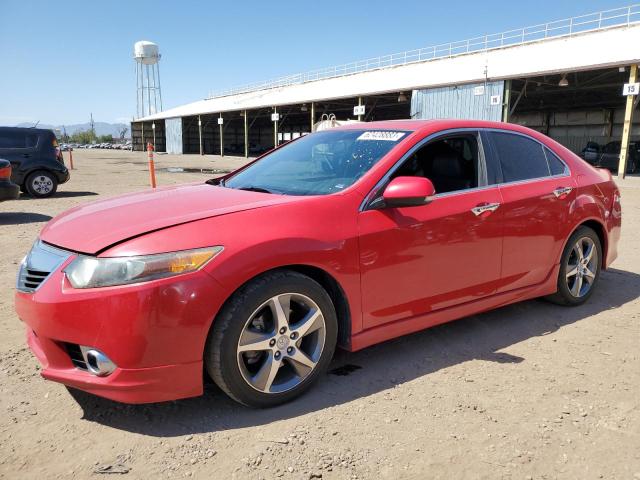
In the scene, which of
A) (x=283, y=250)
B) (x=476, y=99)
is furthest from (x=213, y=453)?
(x=476, y=99)

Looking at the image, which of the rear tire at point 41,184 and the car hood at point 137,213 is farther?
the rear tire at point 41,184

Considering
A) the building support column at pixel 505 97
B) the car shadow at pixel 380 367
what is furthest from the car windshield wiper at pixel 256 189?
the building support column at pixel 505 97

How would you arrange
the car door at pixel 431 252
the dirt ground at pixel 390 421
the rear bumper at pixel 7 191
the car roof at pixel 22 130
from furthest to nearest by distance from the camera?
the car roof at pixel 22 130 < the rear bumper at pixel 7 191 < the car door at pixel 431 252 < the dirt ground at pixel 390 421

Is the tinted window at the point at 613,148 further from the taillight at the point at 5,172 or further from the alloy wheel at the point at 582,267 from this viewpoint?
the taillight at the point at 5,172

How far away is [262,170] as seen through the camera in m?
3.79

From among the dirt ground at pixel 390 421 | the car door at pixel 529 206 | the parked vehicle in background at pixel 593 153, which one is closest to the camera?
the dirt ground at pixel 390 421

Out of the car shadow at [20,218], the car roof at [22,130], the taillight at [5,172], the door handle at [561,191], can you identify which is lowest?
the car shadow at [20,218]

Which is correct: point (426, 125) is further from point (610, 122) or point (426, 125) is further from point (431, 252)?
point (610, 122)

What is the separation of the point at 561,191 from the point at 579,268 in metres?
0.76

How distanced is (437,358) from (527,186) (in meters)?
1.48

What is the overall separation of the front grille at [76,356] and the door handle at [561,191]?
348 centimetres

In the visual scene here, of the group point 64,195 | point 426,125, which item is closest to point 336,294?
point 426,125

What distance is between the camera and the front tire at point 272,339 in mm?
2496

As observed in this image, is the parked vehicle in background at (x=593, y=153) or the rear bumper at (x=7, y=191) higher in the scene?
the parked vehicle in background at (x=593, y=153)
